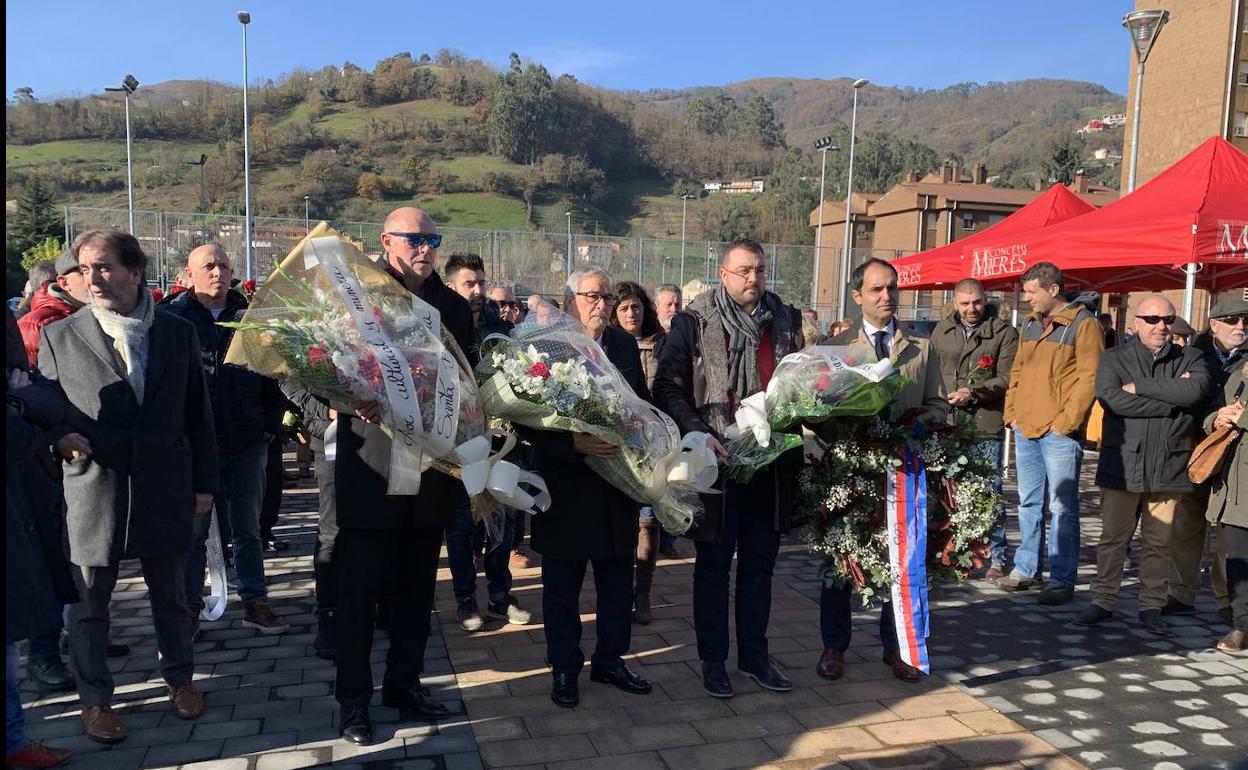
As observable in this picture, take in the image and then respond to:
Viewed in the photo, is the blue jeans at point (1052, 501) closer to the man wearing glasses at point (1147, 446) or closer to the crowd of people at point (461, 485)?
the crowd of people at point (461, 485)

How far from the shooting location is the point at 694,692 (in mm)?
4250

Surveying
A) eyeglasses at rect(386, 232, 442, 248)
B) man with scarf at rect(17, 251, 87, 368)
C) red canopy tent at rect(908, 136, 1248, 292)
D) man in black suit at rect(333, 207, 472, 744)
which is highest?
red canopy tent at rect(908, 136, 1248, 292)

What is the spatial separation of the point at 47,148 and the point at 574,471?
350 ft

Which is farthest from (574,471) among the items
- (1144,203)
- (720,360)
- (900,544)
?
(1144,203)

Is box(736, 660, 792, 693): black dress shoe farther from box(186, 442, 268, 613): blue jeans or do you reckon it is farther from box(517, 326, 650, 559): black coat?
box(186, 442, 268, 613): blue jeans

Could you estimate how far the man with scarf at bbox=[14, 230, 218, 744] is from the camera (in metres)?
3.56

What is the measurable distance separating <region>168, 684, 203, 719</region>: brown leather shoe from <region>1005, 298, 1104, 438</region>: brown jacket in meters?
4.89

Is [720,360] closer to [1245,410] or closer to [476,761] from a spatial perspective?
[476,761]

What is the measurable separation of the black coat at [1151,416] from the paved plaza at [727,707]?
87cm

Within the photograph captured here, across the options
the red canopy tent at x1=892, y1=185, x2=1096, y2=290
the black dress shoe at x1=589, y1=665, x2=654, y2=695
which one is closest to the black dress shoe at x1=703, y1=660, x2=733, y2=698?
the black dress shoe at x1=589, y1=665, x2=654, y2=695

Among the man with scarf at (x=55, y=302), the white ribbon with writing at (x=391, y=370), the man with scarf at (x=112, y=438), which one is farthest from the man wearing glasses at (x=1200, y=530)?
the man with scarf at (x=55, y=302)

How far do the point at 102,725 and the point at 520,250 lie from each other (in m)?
22.7

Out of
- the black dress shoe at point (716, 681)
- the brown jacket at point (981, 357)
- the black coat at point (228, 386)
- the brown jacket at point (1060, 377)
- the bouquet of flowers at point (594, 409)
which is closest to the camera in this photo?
the bouquet of flowers at point (594, 409)

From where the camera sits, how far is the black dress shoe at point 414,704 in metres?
Answer: 3.87
